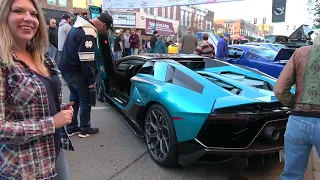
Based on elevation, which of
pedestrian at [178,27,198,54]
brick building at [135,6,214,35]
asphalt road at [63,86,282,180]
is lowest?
asphalt road at [63,86,282,180]

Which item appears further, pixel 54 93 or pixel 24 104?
pixel 54 93

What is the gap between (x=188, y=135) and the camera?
107 inches

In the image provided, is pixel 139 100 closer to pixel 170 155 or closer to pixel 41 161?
pixel 170 155

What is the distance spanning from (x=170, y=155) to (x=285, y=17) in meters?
9.49

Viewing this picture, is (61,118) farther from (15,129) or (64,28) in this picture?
(64,28)

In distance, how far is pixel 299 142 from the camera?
6.68 feet

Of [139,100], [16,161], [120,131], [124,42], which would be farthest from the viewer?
[124,42]

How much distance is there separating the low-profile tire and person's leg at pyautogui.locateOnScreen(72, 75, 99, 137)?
1.08 m

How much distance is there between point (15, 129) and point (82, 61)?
8.59 ft

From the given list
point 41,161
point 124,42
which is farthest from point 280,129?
point 124,42

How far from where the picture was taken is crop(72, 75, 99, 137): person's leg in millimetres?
3938

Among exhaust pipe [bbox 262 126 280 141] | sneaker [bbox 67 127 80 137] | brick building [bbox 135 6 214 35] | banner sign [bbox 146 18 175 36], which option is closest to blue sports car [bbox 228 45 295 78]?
exhaust pipe [bbox 262 126 280 141]

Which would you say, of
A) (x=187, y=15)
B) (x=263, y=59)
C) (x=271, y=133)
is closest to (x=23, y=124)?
(x=271, y=133)

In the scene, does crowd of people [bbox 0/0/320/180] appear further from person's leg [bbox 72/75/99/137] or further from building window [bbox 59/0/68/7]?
building window [bbox 59/0/68/7]
